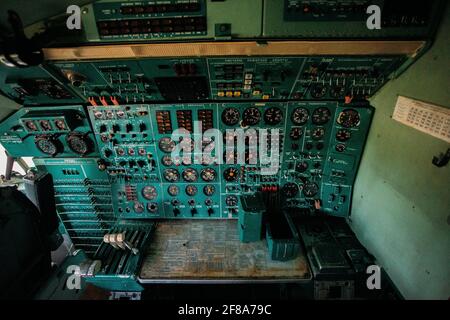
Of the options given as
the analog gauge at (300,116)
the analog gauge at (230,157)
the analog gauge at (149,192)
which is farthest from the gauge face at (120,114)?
the analog gauge at (300,116)

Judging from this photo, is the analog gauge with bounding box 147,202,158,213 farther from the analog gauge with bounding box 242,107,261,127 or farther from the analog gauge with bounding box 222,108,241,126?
the analog gauge with bounding box 242,107,261,127

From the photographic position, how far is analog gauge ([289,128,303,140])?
104 inches

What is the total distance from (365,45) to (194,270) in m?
2.66

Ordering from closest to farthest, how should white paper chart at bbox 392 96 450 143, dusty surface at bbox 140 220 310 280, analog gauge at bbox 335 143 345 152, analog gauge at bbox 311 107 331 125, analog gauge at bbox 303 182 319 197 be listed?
white paper chart at bbox 392 96 450 143 < dusty surface at bbox 140 220 310 280 < analog gauge at bbox 311 107 331 125 < analog gauge at bbox 335 143 345 152 < analog gauge at bbox 303 182 319 197

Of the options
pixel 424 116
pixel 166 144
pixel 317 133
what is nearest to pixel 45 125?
pixel 166 144

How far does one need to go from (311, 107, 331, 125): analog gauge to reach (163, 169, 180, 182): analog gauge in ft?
6.00

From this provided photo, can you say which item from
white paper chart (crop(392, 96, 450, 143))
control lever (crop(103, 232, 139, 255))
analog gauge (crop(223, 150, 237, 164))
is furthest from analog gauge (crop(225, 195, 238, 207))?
white paper chart (crop(392, 96, 450, 143))

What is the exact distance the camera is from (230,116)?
2619 mm

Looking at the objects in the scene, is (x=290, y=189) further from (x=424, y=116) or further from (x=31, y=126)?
(x=31, y=126)

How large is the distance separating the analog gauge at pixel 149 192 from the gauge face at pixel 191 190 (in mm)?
436

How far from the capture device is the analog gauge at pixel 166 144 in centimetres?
272

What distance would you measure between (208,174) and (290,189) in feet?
3.65

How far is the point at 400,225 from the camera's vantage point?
6.82ft
